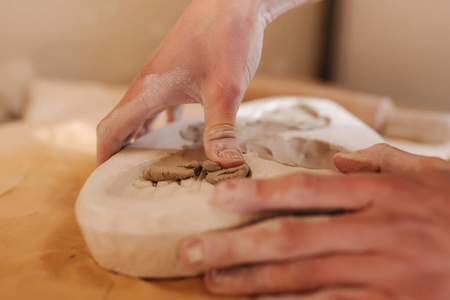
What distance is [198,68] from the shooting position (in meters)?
1.17

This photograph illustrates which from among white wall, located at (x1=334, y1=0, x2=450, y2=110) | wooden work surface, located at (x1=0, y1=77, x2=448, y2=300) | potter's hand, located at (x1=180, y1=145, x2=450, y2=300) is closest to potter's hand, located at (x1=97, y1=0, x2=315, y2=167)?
wooden work surface, located at (x1=0, y1=77, x2=448, y2=300)

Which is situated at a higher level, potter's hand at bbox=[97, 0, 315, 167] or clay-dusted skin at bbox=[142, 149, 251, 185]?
potter's hand at bbox=[97, 0, 315, 167]

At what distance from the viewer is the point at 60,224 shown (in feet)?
3.62

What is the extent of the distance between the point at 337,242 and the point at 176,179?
1.61 ft

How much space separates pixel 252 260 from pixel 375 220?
10.7 inches

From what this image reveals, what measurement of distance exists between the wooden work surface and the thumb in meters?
0.35

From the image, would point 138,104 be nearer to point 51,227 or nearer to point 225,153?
point 225,153

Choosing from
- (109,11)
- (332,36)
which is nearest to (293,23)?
(332,36)

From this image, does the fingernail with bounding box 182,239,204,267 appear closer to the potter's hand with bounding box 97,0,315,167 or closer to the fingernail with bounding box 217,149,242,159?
the fingernail with bounding box 217,149,242,159

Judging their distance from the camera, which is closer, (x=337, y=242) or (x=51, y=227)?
(x=337, y=242)

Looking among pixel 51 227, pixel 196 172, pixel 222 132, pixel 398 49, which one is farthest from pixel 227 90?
pixel 398 49

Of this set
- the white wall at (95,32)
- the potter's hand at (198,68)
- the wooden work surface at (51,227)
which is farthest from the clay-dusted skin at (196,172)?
the white wall at (95,32)

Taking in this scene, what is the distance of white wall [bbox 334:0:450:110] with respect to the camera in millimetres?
2551

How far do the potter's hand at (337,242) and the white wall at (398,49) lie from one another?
2.17 m
